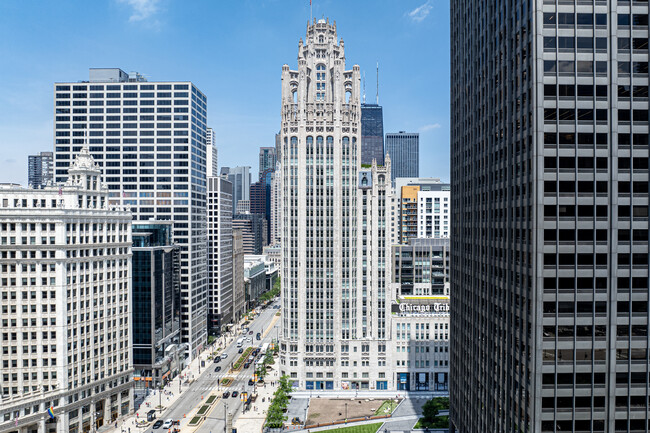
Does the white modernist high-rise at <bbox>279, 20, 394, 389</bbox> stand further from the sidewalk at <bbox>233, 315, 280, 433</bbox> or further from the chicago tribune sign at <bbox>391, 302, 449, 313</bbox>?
the sidewalk at <bbox>233, 315, 280, 433</bbox>

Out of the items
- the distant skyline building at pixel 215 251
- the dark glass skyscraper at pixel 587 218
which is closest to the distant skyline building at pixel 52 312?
the distant skyline building at pixel 215 251

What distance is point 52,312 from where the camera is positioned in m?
101

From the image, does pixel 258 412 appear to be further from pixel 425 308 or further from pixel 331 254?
pixel 425 308

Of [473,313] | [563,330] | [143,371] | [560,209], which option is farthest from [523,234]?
[143,371]

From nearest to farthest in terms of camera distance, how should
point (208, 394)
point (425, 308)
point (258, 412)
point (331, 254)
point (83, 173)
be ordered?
point (83, 173)
point (258, 412)
point (208, 394)
point (331, 254)
point (425, 308)

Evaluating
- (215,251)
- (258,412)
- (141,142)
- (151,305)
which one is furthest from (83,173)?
(215,251)

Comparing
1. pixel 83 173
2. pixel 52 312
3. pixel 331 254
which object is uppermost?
pixel 83 173

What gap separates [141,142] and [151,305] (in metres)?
58.2

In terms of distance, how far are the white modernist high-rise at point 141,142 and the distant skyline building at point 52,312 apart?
46.5 m

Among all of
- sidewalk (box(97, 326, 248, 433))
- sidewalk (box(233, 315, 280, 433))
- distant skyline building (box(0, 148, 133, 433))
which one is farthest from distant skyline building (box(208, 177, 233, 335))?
distant skyline building (box(0, 148, 133, 433))

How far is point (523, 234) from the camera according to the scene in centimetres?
5600

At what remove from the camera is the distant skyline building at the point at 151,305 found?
134m

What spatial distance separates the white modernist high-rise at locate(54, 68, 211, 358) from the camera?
154 m

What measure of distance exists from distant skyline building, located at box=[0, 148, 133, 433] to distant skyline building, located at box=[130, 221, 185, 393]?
2289cm
